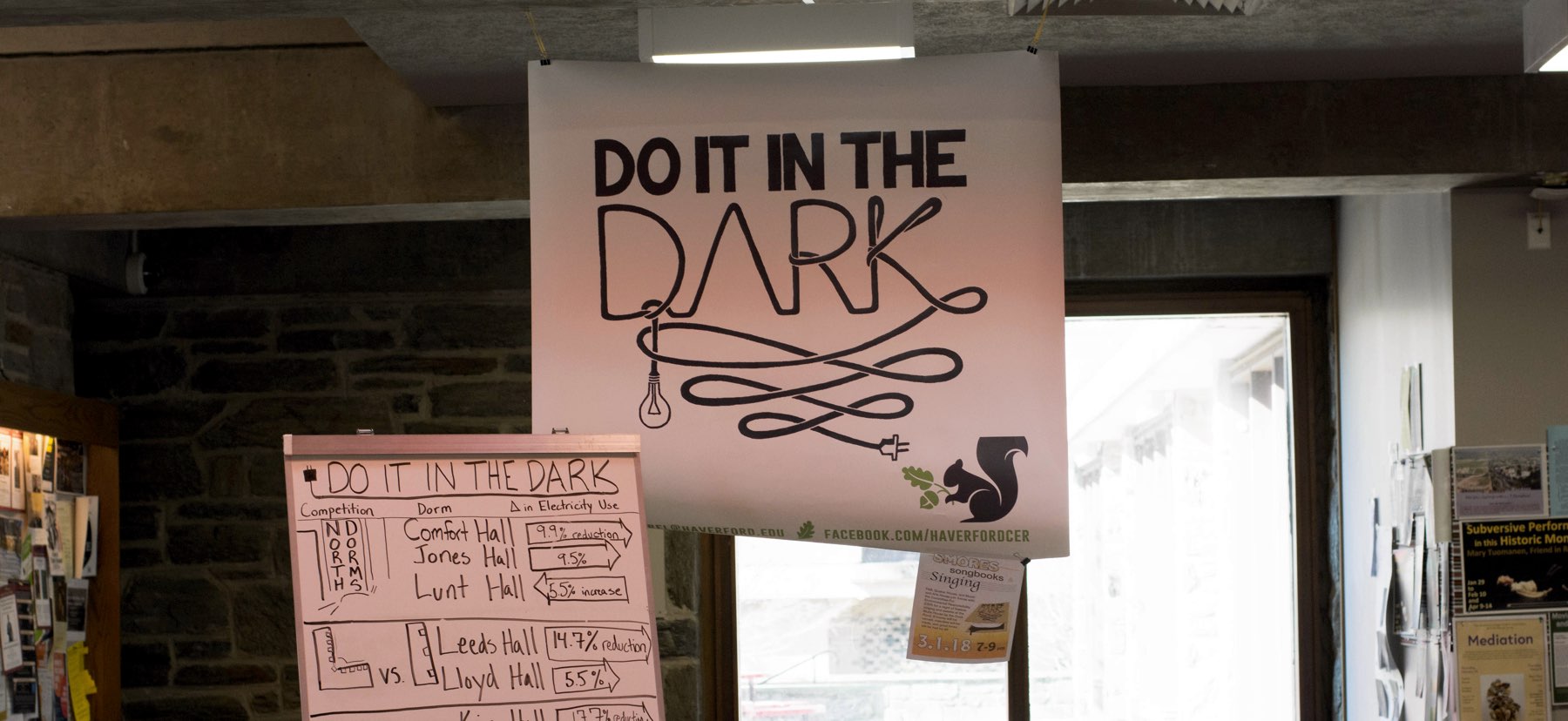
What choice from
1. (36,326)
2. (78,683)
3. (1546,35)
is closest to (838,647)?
(78,683)

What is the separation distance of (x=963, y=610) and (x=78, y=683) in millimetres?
2766

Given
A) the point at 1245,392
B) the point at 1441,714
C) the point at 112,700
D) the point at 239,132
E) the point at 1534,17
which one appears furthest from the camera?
the point at 1245,392

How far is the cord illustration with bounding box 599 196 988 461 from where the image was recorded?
2777 mm

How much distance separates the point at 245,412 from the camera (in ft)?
15.9

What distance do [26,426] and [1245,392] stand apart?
3.90 m

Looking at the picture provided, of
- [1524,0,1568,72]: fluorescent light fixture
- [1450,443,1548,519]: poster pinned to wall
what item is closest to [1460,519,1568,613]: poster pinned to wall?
[1450,443,1548,519]: poster pinned to wall

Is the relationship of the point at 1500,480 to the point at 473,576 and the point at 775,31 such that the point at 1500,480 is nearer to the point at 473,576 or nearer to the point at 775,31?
the point at 775,31

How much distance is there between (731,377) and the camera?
111 inches

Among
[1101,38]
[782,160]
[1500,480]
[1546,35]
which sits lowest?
[1500,480]

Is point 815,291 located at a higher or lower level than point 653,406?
higher

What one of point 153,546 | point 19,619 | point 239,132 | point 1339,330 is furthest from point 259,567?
point 1339,330

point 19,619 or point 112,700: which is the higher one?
point 19,619

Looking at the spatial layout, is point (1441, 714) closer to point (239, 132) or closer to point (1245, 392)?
point (1245, 392)

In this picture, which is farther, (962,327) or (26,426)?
(26,426)
